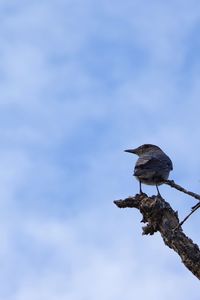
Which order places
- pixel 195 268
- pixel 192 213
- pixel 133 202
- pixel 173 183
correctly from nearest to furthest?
pixel 192 213 → pixel 173 183 → pixel 195 268 → pixel 133 202

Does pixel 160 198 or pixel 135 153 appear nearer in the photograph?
pixel 160 198

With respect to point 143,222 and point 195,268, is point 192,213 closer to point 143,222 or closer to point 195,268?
point 195,268

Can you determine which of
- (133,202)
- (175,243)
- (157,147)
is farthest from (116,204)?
(157,147)

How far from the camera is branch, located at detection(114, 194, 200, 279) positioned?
8809mm

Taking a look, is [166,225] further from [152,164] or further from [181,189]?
[152,164]

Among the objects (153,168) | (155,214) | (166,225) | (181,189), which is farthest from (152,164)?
(181,189)

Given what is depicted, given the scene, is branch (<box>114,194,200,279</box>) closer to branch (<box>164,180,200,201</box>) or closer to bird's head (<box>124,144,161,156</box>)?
branch (<box>164,180,200,201</box>)

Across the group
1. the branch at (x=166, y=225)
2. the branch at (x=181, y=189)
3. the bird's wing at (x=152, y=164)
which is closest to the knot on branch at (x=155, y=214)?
the branch at (x=166, y=225)

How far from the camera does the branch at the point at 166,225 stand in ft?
28.9

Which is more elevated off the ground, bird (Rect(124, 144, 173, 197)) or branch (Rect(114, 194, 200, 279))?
bird (Rect(124, 144, 173, 197))

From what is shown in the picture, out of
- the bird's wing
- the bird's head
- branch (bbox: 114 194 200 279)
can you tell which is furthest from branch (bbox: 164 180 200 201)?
the bird's head

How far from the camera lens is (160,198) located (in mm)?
10508

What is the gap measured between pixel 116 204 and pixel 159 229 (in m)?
0.96

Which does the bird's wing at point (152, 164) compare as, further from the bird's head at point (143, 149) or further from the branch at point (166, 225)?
the branch at point (166, 225)
